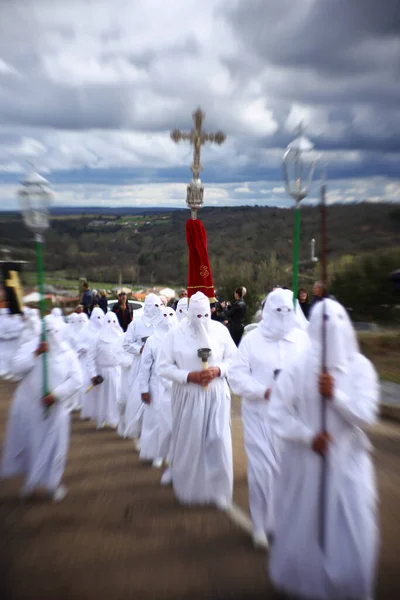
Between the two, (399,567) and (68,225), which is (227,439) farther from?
(68,225)

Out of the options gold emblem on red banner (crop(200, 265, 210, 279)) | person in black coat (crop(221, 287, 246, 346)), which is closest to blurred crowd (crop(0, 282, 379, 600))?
gold emblem on red banner (crop(200, 265, 210, 279))

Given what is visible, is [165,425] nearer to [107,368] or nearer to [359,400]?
[107,368]

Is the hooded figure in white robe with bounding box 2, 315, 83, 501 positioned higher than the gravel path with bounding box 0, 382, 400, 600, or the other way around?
the hooded figure in white robe with bounding box 2, 315, 83, 501

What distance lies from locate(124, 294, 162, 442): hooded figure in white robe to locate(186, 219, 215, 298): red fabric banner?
24.2 inches

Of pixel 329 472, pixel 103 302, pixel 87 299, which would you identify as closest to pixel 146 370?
pixel 329 472

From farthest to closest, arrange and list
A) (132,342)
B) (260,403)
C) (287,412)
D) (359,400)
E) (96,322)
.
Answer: (96,322) < (132,342) < (260,403) < (287,412) < (359,400)

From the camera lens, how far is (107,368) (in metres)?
9.92

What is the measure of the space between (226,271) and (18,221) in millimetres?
13366

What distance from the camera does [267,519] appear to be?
4820mm

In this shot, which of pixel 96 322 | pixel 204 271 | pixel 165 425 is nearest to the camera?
pixel 165 425

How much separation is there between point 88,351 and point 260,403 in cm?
557

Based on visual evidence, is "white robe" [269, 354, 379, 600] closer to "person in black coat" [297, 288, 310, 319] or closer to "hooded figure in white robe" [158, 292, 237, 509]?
"hooded figure in white robe" [158, 292, 237, 509]

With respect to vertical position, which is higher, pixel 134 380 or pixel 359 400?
pixel 359 400

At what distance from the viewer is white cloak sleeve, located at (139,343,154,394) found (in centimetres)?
744
